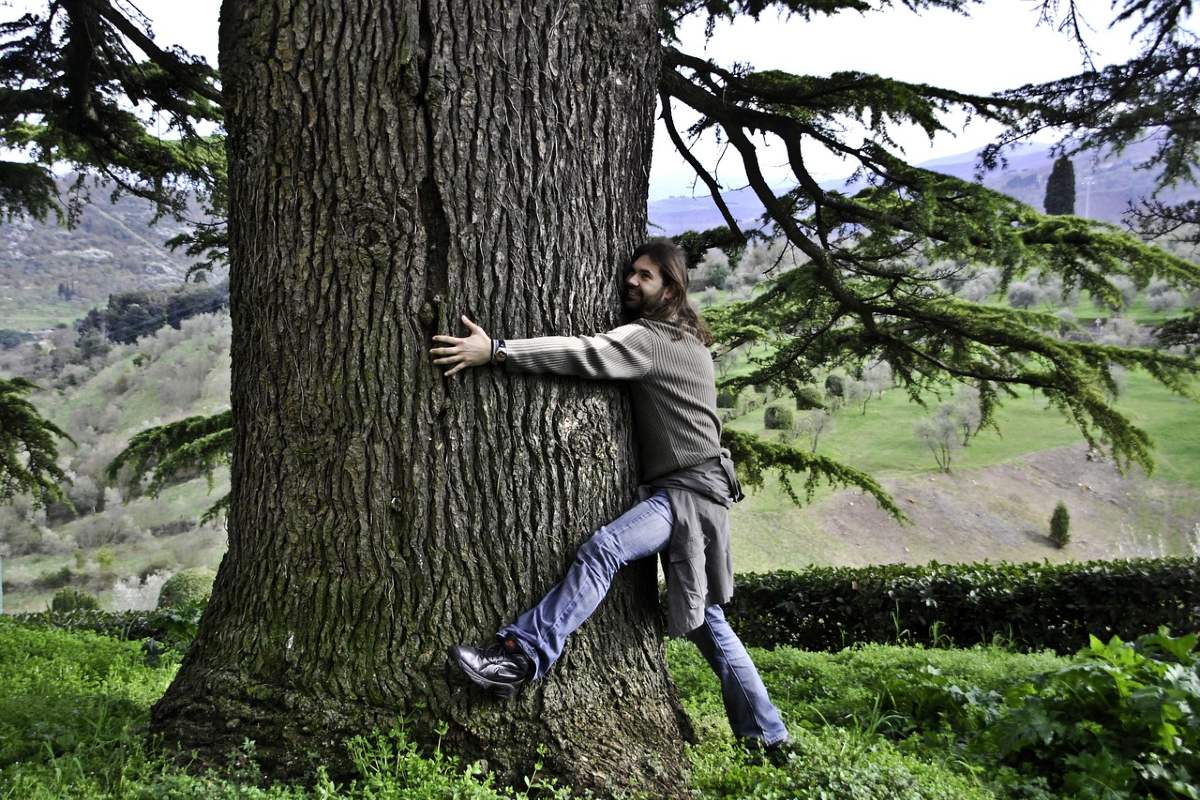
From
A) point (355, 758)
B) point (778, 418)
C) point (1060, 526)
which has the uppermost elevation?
point (355, 758)

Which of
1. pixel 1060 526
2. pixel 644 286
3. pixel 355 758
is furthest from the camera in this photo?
pixel 1060 526

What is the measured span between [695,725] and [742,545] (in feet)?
47.9

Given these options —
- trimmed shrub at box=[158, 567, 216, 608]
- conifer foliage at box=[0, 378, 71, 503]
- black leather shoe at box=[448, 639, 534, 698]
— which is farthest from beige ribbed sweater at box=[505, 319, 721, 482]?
trimmed shrub at box=[158, 567, 216, 608]

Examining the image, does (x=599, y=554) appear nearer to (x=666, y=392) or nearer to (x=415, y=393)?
(x=666, y=392)

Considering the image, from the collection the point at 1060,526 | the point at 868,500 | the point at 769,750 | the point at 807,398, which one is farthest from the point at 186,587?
the point at 1060,526

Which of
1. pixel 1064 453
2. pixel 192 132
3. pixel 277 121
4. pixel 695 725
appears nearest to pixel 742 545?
pixel 1064 453

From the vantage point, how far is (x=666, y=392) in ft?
10.9

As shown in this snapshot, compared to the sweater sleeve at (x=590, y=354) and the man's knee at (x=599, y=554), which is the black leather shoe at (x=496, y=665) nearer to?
the man's knee at (x=599, y=554)

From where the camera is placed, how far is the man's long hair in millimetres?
3301

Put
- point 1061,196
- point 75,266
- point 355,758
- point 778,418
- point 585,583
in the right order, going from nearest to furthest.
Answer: point 355,758 < point 585,583 < point 778,418 < point 1061,196 < point 75,266

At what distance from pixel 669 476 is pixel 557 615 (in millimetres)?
765

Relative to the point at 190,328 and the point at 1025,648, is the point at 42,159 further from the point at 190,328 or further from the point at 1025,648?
the point at 190,328

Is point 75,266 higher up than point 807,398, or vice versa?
point 75,266

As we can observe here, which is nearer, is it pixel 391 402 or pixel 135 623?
pixel 391 402
